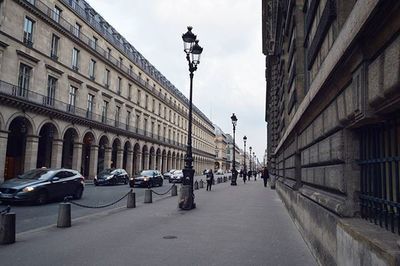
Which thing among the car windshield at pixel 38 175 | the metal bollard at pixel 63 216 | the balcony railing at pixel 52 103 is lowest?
the metal bollard at pixel 63 216

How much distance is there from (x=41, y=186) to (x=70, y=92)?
22.5m

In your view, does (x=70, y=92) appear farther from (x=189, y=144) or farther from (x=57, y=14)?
(x=189, y=144)

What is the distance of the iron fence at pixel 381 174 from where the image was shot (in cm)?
322

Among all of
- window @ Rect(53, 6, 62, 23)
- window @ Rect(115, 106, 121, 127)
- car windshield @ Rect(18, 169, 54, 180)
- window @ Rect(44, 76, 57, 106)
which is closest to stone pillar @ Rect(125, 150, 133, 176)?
window @ Rect(115, 106, 121, 127)

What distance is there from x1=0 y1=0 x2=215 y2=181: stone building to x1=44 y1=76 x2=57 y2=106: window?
0.30ft

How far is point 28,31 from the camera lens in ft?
94.1

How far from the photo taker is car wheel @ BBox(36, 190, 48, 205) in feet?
46.8

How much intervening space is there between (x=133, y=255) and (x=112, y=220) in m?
4.49

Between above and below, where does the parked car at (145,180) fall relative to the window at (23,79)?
below

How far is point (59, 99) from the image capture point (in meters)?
32.8

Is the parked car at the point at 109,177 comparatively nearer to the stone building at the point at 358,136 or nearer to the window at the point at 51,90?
the window at the point at 51,90

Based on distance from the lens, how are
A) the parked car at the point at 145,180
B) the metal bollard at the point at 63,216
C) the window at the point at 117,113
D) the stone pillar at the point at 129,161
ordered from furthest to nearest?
the stone pillar at the point at 129,161
the window at the point at 117,113
the parked car at the point at 145,180
the metal bollard at the point at 63,216

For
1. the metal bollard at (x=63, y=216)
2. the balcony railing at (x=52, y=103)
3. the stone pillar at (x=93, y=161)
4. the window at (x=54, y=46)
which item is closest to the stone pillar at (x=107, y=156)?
the stone pillar at (x=93, y=161)

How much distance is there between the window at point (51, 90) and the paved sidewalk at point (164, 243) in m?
23.3
